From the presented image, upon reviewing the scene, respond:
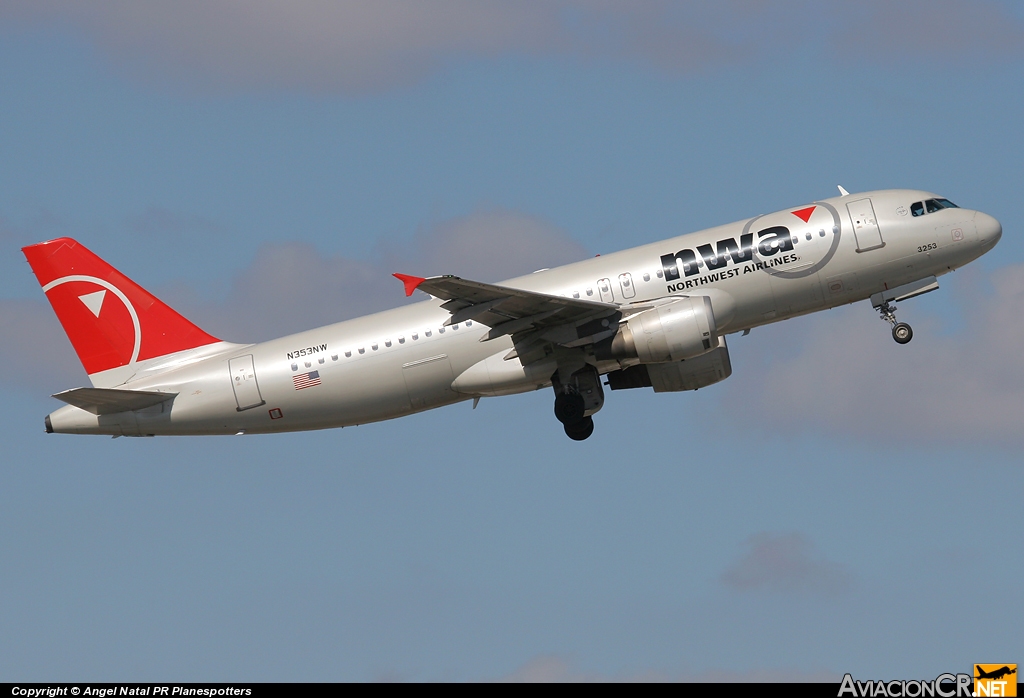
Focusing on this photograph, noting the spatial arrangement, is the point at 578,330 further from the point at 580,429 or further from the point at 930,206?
the point at 930,206

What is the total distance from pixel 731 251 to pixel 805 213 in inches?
Answer: 111

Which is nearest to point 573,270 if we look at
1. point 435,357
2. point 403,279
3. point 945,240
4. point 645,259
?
point 645,259

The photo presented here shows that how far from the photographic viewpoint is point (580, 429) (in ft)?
148

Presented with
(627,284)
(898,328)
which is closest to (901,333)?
(898,328)

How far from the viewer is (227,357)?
46.6 m

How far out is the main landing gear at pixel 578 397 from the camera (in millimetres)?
44281

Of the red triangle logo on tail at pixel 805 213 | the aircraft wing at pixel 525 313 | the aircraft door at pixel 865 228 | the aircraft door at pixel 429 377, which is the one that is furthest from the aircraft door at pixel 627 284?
the aircraft door at pixel 865 228

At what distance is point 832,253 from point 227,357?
20.4 m

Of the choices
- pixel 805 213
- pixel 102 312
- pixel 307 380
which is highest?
pixel 102 312

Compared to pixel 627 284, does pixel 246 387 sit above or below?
below

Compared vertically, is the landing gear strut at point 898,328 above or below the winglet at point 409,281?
below

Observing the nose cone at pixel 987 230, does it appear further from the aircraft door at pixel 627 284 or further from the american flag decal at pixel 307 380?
the american flag decal at pixel 307 380

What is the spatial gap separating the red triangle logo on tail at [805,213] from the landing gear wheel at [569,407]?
907 centimetres

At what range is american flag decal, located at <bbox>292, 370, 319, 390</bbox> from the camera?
45.0m
